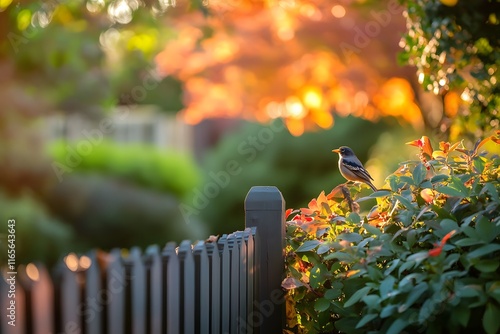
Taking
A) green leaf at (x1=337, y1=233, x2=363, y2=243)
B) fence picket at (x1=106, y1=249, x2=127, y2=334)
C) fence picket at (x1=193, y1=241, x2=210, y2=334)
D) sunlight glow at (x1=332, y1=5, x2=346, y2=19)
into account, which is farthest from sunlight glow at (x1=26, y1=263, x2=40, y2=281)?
sunlight glow at (x1=332, y1=5, x2=346, y2=19)

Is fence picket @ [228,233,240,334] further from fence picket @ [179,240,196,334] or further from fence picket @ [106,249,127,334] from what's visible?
fence picket @ [106,249,127,334]

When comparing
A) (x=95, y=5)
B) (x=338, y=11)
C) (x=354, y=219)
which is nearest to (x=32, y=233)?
(x=95, y=5)

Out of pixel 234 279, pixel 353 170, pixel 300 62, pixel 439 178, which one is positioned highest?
pixel 300 62

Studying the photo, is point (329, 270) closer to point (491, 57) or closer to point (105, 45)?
point (491, 57)

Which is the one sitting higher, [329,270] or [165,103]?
[165,103]

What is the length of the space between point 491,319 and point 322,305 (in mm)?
963

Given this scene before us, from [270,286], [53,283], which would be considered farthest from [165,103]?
[53,283]

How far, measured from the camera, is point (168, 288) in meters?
2.57

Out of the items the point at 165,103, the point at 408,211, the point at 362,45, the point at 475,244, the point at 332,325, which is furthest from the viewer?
the point at 165,103

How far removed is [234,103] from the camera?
15836 mm

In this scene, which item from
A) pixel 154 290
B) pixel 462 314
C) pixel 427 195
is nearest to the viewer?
pixel 154 290

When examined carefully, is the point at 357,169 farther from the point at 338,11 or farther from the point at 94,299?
the point at 338,11

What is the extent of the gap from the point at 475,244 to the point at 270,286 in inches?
46.8

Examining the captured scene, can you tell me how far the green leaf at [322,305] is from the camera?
3691mm
